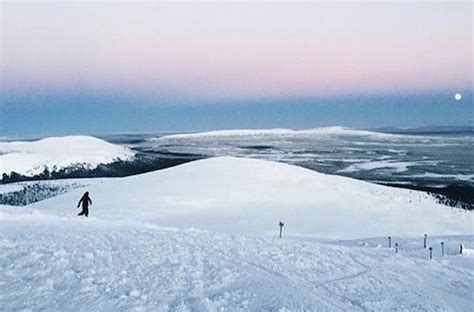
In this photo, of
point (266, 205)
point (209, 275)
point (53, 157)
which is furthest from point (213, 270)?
point (53, 157)

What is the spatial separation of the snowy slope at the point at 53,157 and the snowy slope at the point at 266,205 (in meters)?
33.5

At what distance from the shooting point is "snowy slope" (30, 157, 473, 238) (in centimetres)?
2633

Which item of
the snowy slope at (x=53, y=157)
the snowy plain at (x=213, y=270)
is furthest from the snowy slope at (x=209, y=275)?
the snowy slope at (x=53, y=157)

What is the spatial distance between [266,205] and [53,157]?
2147 inches

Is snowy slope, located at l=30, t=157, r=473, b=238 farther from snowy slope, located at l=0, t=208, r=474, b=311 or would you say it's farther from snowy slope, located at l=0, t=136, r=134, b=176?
snowy slope, located at l=0, t=136, r=134, b=176

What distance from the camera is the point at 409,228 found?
87.4ft

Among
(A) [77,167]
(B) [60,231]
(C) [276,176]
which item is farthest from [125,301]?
(A) [77,167]

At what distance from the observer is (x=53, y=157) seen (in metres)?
76.8

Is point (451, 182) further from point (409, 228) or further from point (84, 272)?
point (84, 272)

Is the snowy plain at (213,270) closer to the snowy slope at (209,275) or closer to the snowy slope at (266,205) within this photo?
the snowy slope at (209,275)

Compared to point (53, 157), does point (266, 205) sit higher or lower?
lower

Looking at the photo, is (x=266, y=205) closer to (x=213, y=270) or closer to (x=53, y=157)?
(x=213, y=270)

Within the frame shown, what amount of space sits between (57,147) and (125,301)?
4194 inches

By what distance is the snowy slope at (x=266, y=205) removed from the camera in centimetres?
2633
